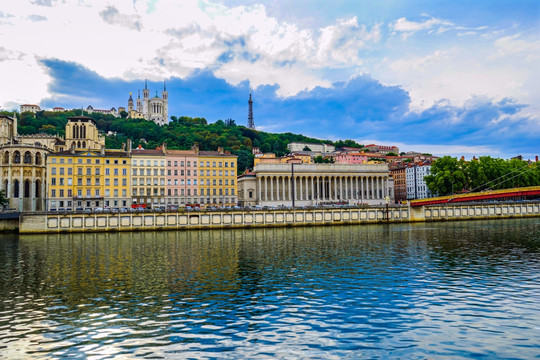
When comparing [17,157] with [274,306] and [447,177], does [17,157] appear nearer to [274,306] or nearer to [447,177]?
[274,306]

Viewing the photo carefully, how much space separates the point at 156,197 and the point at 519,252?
3057 inches

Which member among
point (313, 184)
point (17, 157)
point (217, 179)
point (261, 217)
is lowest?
point (261, 217)

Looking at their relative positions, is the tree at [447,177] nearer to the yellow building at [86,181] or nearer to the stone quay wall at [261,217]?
the stone quay wall at [261,217]

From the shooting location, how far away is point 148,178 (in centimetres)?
9794

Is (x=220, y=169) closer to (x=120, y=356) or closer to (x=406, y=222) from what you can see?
(x=406, y=222)

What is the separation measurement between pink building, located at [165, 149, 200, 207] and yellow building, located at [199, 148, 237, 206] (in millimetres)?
1666

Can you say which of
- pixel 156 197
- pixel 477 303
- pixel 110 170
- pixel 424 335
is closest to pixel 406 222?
pixel 156 197

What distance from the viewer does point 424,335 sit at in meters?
15.4

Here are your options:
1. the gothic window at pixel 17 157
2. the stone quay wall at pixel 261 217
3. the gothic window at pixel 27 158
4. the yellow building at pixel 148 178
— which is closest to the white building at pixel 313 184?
the yellow building at pixel 148 178

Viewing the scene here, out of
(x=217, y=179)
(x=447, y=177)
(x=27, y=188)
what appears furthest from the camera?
(x=447, y=177)

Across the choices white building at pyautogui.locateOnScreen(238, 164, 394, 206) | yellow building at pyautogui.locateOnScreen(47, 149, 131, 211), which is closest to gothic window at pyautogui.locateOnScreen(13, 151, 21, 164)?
yellow building at pyautogui.locateOnScreen(47, 149, 131, 211)

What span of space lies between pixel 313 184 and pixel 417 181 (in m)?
54.2

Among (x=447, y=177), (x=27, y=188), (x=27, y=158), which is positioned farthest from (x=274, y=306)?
(x=447, y=177)

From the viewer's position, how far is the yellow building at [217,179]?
103 m
